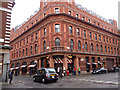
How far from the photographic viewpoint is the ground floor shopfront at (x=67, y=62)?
25281mm

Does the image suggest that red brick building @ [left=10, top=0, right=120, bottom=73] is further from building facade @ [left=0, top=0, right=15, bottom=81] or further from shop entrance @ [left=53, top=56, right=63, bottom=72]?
building facade @ [left=0, top=0, right=15, bottom=81]

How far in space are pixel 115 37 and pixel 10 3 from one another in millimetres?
41945

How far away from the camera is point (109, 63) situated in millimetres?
39812

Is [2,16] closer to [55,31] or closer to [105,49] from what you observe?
[55,31]

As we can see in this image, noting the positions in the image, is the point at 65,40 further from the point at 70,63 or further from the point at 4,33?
the point at 4,33

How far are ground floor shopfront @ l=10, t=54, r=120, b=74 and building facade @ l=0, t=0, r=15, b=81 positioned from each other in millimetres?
10336

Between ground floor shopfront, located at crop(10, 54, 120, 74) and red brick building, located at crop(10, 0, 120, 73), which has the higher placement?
red brick building, located at crop(10, 0, 120, 73)

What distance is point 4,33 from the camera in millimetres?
17281

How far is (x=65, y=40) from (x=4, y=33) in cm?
1328

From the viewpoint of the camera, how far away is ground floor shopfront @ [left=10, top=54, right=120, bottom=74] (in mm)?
25281

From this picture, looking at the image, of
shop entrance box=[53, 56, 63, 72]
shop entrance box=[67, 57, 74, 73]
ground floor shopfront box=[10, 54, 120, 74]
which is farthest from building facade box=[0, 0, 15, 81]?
shop entrance box=[67, 57, 74, 73]

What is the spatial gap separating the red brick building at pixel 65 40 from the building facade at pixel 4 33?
33.4ft

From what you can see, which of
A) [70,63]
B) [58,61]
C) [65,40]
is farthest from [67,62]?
[65,40]

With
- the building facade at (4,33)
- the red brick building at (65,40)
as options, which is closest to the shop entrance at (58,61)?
the red brick building at (65,40)
